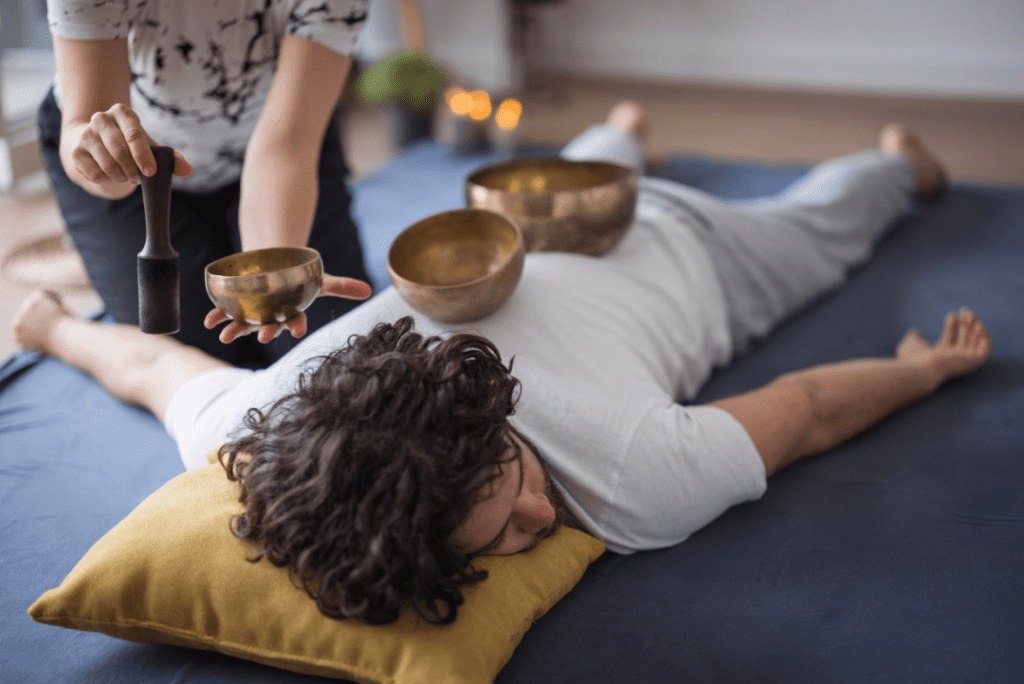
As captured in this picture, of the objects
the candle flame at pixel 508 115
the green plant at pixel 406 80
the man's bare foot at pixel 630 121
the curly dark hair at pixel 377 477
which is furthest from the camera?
the green plant at pixel 406 80

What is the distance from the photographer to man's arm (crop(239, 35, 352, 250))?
114 centimetres

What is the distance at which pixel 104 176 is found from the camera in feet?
2.72

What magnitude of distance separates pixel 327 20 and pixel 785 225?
1.09 meters

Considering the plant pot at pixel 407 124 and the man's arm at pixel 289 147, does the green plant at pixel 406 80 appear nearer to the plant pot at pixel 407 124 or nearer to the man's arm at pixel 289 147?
the plant pot at pixel 407 124

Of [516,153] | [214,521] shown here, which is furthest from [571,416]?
[516,153]

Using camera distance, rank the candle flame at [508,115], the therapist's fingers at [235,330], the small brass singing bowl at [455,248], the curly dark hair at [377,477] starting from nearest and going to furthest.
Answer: the curly dark hair at [377,477], the therapist's fingers at [235,330], the small brass singing bowl at [455,248], the candle flame at [508,115]

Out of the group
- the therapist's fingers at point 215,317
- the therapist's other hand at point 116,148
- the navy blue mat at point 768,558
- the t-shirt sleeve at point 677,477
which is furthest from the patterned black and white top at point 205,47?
the t-shirt sleeve at point 677,477

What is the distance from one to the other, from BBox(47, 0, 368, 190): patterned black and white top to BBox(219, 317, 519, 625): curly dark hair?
22.5 inches

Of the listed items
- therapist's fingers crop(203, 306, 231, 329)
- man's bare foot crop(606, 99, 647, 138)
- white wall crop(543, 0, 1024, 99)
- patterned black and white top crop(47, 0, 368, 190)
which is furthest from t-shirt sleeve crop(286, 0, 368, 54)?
white wall crop(543, 0, 1024, 99)

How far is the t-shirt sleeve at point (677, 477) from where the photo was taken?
0.98 meters

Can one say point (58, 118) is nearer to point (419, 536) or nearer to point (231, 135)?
point (231, 135)

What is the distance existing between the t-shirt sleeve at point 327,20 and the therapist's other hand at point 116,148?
17.0 inches

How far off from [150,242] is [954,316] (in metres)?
1.47

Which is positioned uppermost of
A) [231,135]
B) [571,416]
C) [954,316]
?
[231,135]
